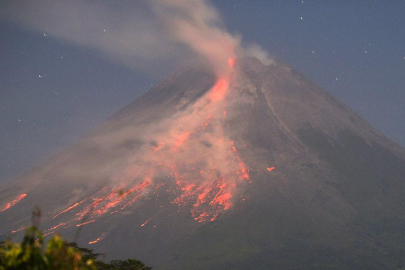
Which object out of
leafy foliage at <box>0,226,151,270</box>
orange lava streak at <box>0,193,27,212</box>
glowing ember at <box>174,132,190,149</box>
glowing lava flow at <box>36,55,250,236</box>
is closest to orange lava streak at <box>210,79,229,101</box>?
glowing lava flow at <box>36,55,250,236</box>

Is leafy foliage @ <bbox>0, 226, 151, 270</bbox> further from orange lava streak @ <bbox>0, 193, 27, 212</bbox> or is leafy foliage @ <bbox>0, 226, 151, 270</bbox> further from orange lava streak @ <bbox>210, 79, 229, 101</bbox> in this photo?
orange lava streak @ <bbox>210, 79, 229, 101</bbox>

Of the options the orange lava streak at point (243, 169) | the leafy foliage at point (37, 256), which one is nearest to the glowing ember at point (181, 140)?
the orange lava streak at point (243, 169)

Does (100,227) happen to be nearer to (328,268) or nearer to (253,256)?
(253,256)

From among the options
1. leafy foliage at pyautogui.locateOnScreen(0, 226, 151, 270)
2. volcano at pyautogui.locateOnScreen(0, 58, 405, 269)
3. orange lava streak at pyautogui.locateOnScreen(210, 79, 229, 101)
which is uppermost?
orange lava streak at pyautogui.locateOnScreen(210, 79, 229, 101)

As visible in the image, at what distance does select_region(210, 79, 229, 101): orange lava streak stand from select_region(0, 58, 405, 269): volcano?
56 centimetres

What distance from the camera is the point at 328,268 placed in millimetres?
110562

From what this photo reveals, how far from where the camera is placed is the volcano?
122 metres

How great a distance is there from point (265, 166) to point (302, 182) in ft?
44.5

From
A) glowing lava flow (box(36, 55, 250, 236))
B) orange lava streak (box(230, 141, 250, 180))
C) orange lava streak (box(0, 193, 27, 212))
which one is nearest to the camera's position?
glowing lava flow (box(36, 55, 250, 236))

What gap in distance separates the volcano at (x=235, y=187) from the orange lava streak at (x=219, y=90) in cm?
56


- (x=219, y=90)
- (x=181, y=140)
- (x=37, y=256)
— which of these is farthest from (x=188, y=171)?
(x=37, y=256)

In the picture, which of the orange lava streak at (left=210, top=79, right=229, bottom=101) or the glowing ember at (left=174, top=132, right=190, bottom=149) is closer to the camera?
the glowing ember at (left=174, top=132, right=190, bottom=149)

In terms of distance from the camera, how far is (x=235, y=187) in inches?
5728

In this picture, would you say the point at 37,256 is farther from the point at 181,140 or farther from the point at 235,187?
the point at 181,140
